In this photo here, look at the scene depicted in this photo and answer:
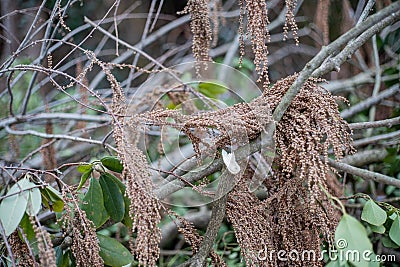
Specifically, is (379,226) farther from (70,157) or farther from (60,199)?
(70,157)

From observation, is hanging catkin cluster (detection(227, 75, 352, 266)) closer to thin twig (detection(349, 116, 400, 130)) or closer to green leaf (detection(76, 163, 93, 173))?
thin twig (detection(349, 116, 400, 130))

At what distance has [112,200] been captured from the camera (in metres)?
1.14

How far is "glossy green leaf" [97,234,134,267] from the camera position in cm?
114

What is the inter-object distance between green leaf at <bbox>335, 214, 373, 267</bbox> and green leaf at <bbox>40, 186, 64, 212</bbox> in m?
0.54

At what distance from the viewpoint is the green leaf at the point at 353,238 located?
0.77m

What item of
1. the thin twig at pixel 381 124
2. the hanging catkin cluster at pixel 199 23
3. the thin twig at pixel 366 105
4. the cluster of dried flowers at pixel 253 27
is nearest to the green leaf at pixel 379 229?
the thin twig at pixel 381 124

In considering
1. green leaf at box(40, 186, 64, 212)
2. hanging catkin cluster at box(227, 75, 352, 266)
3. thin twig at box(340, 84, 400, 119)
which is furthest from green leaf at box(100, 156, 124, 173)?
thin twig at box(340, 84, 400, 119)

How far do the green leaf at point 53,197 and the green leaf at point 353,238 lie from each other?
536 millimetres

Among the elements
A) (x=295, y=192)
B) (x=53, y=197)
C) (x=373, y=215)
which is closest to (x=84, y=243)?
(x=53, y=197)

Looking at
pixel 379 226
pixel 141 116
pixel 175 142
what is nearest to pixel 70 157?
pixel 175 142

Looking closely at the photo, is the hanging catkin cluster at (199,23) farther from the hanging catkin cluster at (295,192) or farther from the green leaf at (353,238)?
the green leaf at (353,238)

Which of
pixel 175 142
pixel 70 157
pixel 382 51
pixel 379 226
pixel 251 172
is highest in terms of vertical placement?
pixel 382 51

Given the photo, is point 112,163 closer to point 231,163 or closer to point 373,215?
point 231,163

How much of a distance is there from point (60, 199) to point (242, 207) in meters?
0.38
